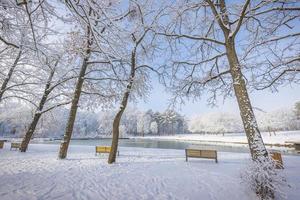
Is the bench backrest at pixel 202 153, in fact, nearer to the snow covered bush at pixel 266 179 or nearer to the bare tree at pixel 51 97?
the snow covered bush at pixel 266 179

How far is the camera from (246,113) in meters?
6.33

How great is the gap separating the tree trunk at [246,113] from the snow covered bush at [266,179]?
0.40 m

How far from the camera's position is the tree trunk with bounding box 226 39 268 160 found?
585 centimetres

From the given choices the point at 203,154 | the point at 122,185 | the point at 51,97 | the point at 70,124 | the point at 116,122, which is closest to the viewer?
the point at 122,185

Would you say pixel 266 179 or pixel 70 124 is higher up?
pixel 70 124

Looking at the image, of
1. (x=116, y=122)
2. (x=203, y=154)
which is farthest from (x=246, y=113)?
(x=116, y=122)

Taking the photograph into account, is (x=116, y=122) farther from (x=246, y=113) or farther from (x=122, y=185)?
(x=246, y=113)

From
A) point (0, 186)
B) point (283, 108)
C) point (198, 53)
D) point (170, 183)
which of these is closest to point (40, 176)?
point (0, 186)

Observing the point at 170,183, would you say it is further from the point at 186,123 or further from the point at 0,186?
the point at 186,123

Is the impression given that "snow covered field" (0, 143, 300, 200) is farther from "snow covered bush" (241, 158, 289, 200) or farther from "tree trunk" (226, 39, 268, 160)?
"tree trunk" (226, 39, 268, 160)

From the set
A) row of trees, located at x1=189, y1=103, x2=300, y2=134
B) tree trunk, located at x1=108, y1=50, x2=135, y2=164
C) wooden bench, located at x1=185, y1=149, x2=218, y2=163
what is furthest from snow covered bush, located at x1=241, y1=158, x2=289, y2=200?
Result: row of trees, located at x1=189, y1=103, x2=300, y2=134

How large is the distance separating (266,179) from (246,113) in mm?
2062

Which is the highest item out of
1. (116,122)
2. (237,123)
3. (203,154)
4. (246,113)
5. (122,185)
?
(237,123)

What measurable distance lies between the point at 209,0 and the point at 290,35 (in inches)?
131
